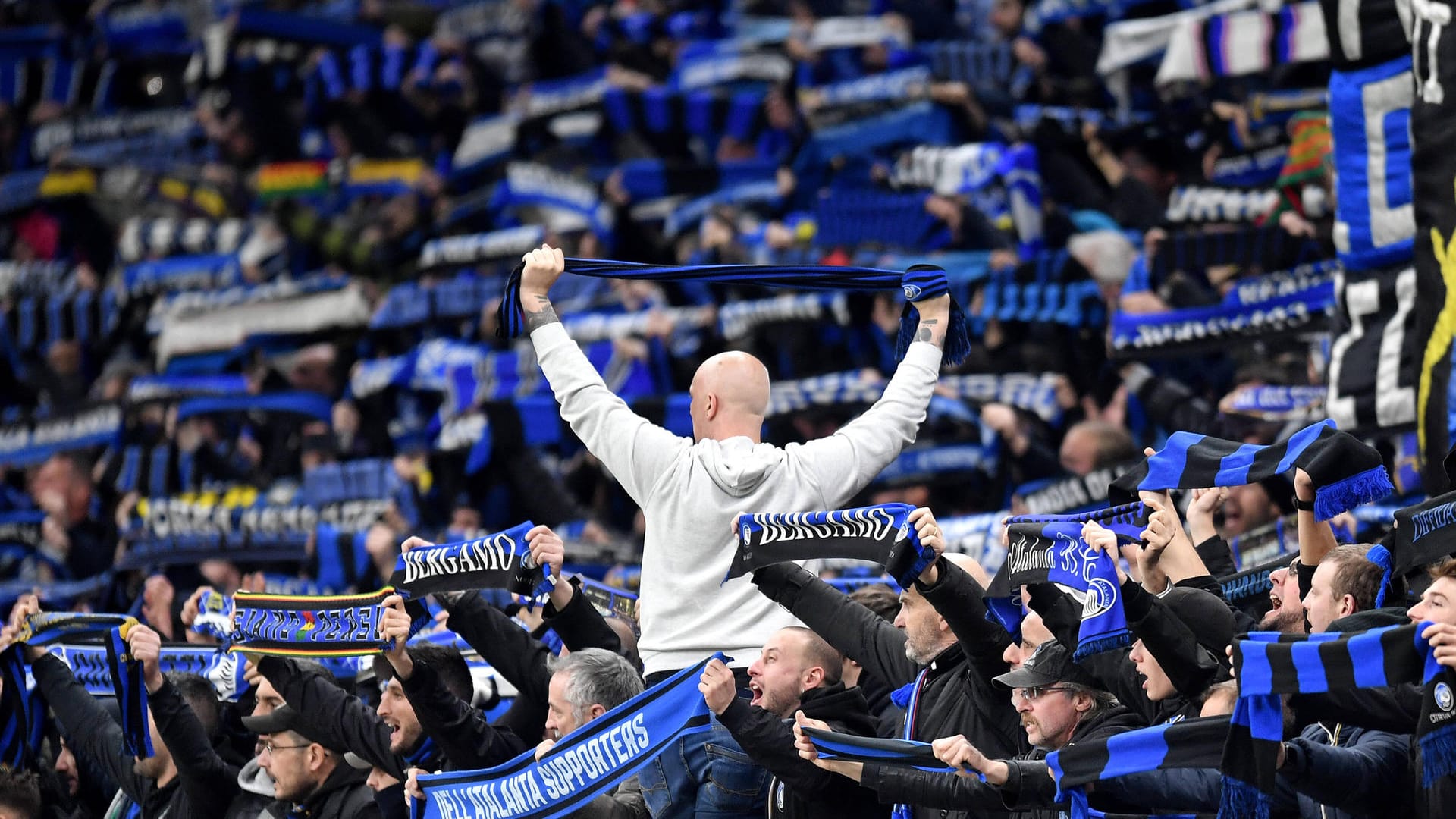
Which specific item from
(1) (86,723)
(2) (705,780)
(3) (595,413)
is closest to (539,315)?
(3) (595,413)

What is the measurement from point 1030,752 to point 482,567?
5.40 feet

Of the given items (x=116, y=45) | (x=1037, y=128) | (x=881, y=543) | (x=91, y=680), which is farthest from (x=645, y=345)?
(x=116, y=45)

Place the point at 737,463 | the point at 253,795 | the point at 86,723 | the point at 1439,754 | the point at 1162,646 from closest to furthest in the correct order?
the point at 1439,754
the point at 1162,646
the point at 737,463
the point at 253,795
the point at 86,723

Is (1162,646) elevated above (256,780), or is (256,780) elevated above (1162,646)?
(1162,646)

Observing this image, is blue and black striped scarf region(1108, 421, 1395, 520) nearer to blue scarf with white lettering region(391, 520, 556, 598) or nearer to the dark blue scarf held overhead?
the dark blue scarf held overhead

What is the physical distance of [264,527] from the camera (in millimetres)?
10383

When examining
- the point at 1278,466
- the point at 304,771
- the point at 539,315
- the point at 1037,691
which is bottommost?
the point at 304,771

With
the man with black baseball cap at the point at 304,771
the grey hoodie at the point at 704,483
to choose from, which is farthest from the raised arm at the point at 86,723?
the grey hoodie at the point at 704,483

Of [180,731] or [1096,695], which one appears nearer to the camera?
[1096,695]

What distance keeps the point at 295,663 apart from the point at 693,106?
886 centimetres

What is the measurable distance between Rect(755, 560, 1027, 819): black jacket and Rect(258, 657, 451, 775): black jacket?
1108 millimetres

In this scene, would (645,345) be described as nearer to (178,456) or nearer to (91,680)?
(178,456)

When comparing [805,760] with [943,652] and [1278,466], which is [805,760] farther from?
[1278,466]

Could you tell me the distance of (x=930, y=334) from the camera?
5.76 m
